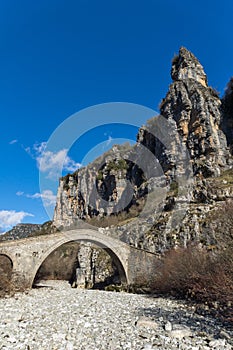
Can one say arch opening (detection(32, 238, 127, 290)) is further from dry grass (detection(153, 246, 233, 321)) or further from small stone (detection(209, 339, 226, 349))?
small stone (detection(209, 339, 226, 349))

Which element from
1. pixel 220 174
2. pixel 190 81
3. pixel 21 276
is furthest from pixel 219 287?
pixel 190 81

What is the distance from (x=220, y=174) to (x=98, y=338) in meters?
30.4

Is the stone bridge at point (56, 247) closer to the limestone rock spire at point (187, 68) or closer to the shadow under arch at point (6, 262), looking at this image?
the shadow under arch at point (6, 262)

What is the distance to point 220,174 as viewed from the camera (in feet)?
108

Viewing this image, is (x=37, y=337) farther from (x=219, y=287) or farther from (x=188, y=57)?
(x=188, y=57)

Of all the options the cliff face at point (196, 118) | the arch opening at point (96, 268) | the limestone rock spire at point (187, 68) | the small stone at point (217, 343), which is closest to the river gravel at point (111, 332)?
the small stone at point (217, 343)

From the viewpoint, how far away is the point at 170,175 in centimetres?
3859

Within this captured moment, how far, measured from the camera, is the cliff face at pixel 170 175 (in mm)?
25964

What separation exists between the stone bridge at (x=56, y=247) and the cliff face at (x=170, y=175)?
2596mm

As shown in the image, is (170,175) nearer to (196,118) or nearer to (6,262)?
(196,118)

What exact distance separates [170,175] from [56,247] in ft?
71.6

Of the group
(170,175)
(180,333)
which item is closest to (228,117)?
(170,175)

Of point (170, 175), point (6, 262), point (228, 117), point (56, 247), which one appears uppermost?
point (228, 117)

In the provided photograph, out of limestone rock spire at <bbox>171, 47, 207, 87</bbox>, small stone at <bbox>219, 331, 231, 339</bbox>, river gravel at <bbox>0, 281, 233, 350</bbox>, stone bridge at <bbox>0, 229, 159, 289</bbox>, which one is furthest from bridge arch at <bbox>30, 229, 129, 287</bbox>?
limestone rock spire at <bbox>171, 47, 207, 87</bbox>
